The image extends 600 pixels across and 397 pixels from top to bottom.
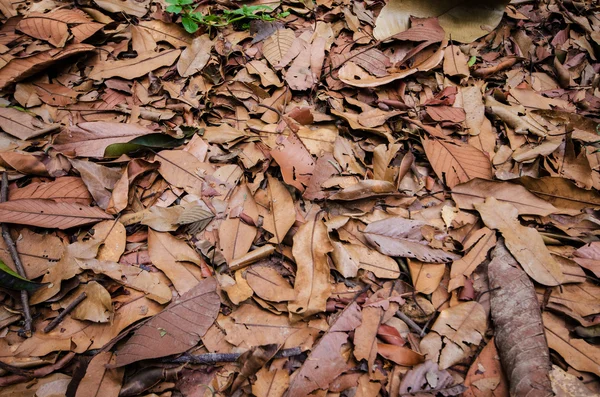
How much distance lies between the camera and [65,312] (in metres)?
1.56

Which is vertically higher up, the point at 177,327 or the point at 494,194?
the point at 494,194

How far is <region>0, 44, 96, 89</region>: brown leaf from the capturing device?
6.97 ft

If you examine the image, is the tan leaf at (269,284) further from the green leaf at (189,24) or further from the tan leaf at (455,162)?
the green leaf at (189,24)

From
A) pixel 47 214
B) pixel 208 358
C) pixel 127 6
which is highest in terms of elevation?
pixel 127 6

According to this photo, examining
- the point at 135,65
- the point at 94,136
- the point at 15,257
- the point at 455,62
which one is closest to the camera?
the point at 15,257

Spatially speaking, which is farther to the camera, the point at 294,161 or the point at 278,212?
the point at 294,161

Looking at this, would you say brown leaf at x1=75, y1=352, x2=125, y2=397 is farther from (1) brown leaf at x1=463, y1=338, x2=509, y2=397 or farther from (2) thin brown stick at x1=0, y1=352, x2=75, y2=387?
(1) brown leaf at x1=463, y1=338, x2=509, y2=397

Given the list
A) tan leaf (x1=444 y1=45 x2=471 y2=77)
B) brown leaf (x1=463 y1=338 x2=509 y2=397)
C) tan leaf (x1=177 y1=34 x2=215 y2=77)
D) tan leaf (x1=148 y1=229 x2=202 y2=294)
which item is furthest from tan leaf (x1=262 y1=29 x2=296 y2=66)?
brown leaf (x1=463 y1=338 x2=509 y2=397)

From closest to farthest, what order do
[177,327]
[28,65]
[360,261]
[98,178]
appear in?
[177,327]
[360,261]
[98,178]
[28,65]

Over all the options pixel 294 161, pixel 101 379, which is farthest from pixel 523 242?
pixel 101 379

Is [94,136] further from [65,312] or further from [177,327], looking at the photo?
[177,327]

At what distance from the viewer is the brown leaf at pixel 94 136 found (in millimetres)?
1932

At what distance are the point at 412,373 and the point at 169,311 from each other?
40.2 inches

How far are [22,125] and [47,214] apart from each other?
2.13 feet
